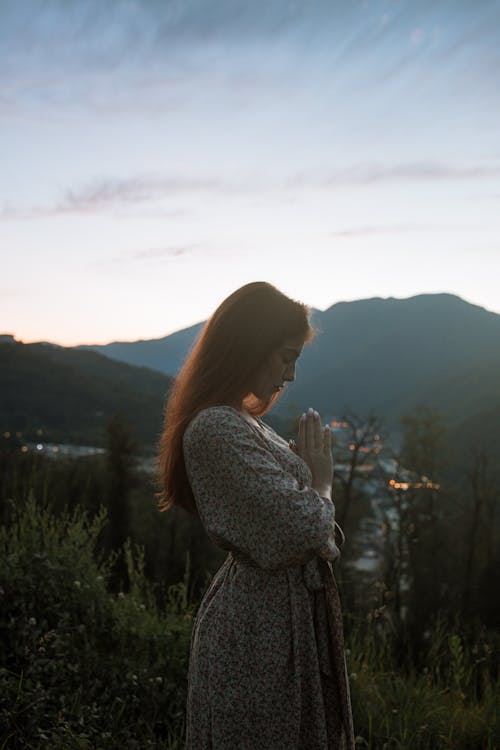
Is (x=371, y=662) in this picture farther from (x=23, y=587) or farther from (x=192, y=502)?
(x=192, y=502)

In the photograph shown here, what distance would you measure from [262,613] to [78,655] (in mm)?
1872

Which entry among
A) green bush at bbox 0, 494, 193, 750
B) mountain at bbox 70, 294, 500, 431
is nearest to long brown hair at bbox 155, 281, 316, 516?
green bush at bbox 0, 494, 193, 750

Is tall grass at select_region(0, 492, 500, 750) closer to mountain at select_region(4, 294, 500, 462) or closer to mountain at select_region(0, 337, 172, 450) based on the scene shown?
mountain at select_region(4, 294, 500, 462)

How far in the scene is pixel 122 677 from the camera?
3.13 m

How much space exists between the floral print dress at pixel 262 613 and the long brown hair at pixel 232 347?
0.09 m

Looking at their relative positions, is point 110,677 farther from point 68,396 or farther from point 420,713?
point 68,396

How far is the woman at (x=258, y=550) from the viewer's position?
1651 mm

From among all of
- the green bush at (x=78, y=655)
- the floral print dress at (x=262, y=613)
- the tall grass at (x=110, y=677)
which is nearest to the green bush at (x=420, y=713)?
the tall grass at (x=110, y=677)

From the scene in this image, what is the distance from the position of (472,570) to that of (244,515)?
19264 millimetres

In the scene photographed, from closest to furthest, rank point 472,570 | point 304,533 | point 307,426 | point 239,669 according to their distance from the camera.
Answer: point 304,533
point 239,669
point 307,426
point 472,570

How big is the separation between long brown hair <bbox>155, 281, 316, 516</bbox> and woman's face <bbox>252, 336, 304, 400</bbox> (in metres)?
0.02

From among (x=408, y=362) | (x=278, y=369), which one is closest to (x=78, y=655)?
(x=278, y=369)

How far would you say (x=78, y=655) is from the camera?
319 cm

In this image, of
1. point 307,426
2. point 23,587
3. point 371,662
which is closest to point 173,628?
point 23,587
